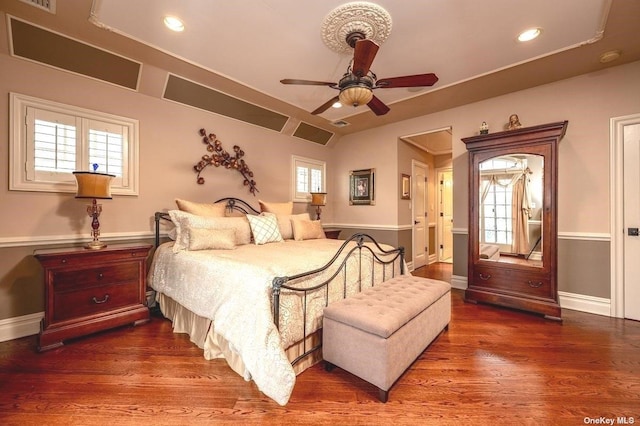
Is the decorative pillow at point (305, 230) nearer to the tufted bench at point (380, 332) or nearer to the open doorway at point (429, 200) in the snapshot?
the tufted bench at point (380, 332)

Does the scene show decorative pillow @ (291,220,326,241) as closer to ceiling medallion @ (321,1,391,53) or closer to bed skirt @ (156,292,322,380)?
bed skirt @ (156,292,322,380)

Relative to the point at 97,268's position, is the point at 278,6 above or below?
above

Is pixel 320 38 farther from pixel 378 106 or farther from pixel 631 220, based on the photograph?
pixel 631 220

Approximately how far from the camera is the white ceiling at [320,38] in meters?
2.04

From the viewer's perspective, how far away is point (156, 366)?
2.00 m

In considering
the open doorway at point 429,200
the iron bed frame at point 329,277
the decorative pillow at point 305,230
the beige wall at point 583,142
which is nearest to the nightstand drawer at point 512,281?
the beige wall at point 583,142

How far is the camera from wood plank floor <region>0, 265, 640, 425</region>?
1.50 m

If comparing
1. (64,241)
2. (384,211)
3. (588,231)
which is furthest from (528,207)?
(64,241)

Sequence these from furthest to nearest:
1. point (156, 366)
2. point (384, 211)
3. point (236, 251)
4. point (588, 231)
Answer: point (384, 211) < point (588, 231) < point (236, 251) < point (156, 366)

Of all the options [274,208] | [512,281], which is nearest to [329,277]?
[274,208]

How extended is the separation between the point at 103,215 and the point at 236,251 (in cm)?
159

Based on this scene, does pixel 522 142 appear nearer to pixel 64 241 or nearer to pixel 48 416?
pixel 48 416

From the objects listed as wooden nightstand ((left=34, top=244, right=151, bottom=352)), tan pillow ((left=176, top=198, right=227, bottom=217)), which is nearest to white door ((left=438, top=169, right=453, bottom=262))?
tan pillow ((left=176, top=198, right=227, bottom=217))

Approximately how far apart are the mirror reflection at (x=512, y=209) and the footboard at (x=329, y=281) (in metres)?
1.40
